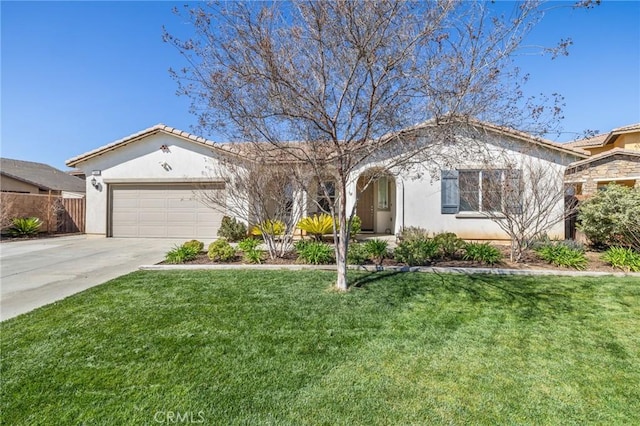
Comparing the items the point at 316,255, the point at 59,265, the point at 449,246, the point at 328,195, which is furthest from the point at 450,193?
the point at 59,265

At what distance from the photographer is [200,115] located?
18.0 ft

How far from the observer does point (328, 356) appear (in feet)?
12.3

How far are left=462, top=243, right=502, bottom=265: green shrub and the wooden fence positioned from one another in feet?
64.7

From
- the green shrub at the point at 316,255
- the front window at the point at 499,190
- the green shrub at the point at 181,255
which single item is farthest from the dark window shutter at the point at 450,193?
the green shrub at the point at 181,255

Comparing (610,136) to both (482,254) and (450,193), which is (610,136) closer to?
(450,193)

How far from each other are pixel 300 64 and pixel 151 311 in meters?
4.81

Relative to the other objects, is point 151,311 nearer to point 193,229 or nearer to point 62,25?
point 62,25

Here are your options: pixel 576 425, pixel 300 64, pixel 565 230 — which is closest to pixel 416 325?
pixel 576 425

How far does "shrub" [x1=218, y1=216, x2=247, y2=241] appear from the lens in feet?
43.6

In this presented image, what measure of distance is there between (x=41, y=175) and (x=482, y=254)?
34981 millimetres

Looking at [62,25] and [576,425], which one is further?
[62,25]

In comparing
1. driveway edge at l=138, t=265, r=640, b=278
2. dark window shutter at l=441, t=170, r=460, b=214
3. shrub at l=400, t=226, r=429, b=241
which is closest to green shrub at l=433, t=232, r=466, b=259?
driveway edge at l=138, t=265, r=640, b=278

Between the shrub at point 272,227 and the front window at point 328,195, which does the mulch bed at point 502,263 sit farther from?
the front window at point 328,195

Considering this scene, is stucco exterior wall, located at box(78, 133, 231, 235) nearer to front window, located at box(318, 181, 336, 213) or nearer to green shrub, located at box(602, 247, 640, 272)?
front window, located at box(318, 181, 336, 213)
